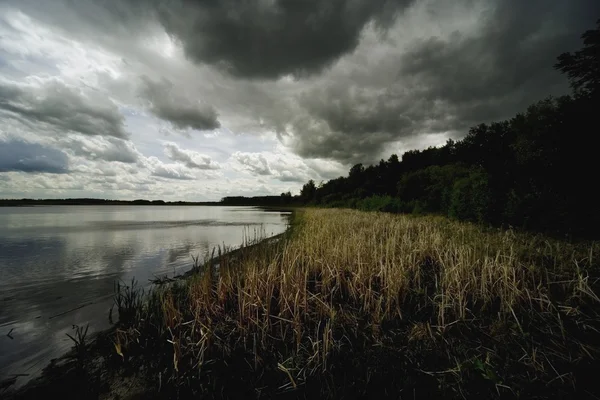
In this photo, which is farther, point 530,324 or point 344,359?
point 530,324

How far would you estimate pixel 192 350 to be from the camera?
142 inches

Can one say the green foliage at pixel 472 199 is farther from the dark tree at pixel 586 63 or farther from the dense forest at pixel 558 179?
the dark tree at pixel 586 63

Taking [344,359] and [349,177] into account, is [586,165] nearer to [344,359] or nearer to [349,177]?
[344,359]

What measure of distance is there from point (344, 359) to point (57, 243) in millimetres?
20191

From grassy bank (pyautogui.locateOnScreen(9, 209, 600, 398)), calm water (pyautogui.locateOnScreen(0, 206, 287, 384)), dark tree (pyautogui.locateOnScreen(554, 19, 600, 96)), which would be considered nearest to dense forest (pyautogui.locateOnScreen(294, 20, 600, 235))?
dark tree (pyautogui.locateOnScreen(554, 19, 600, 96))

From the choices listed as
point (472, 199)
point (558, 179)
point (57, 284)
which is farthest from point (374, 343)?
point (472, 199)

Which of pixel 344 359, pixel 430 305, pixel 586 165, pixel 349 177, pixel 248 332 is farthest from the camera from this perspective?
pixel 349 177

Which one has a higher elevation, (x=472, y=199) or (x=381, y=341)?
(x=472, y=199)

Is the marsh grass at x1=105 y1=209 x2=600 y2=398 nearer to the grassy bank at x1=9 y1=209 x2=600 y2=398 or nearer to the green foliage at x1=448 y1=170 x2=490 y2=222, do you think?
the grassy bank at x1=9 y1=209 x2=600 y2=398

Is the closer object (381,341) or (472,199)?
(381,341)

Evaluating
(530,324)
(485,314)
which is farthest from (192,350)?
(530,324)

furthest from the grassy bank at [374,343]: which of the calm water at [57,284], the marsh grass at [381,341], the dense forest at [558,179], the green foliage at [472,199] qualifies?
the green foliage at [472,199]

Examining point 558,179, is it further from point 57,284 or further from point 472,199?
point 57,284

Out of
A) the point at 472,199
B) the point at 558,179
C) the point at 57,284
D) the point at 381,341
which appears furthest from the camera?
the point at 472,199
